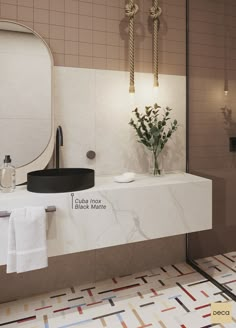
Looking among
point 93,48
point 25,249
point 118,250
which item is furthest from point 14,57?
point 118,250

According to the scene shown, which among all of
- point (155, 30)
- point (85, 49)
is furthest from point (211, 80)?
point (85, 49)

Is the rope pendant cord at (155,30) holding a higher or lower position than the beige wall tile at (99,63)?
higher

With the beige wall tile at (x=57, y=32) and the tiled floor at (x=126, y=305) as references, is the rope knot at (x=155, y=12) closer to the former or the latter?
the beige wall tile at (x=57, y=32)

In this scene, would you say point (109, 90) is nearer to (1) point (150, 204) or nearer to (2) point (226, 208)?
(1) point (150, 204)

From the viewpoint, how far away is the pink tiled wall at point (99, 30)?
5.45 feet

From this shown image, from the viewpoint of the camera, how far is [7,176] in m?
1.49

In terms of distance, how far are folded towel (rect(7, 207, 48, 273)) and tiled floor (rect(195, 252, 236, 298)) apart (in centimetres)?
121

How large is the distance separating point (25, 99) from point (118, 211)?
2.73ft

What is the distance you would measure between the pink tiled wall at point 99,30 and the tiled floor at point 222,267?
1.40 meters

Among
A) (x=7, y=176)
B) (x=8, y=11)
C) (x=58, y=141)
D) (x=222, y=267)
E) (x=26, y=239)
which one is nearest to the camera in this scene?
(x=26, y=239)

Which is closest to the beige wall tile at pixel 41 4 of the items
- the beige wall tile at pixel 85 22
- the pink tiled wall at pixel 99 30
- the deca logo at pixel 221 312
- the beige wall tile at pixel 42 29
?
the pink tiled wall at pixel 99 30

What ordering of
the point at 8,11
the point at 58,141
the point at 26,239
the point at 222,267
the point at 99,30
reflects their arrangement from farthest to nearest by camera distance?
the point at 222,267
the point at 99,30
the point at 58,141
the point at 8,11
the point at 26,239

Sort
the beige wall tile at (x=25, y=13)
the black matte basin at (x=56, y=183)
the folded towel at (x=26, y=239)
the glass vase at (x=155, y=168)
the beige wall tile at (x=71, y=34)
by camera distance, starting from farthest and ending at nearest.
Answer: the glass vase at (x=155, y=168)
the beige wall tile at (x=71, y=34)
the beige wall tile at (x=25, y=13)
the black matte basin at (x=56, y=183)
the folded towel at (x=26, y=239)

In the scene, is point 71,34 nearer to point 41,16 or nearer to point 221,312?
point 41,16
